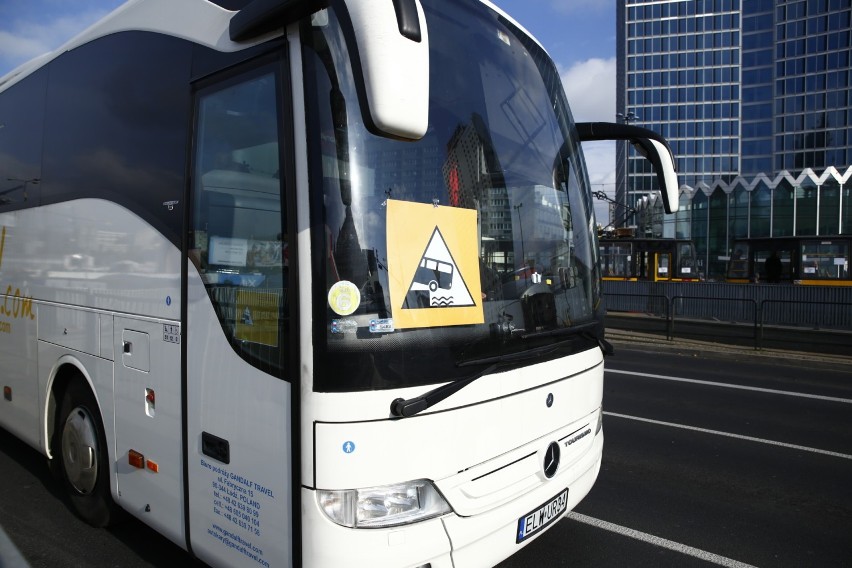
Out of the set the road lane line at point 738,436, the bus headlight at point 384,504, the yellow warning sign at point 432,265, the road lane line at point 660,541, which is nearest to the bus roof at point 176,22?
the yellow warning sign at point 432,265

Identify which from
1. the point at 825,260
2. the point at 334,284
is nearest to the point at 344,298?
the point at 334,284

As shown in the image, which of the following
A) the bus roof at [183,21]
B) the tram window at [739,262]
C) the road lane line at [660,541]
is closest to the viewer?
the bus roof at [183,21]

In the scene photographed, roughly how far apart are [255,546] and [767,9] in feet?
322

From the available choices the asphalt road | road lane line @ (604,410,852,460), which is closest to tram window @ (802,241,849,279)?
the asphalt road

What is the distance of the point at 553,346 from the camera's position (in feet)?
10.9

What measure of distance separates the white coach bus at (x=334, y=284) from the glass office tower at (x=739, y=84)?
7464 centimetres

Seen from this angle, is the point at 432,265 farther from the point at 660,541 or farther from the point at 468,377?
the point at 660,541

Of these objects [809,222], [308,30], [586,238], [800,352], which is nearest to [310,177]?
[308,30]

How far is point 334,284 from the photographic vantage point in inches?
98.4

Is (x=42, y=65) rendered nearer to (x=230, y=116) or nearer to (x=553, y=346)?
(x=230, y=116)

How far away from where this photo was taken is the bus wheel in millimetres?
4023

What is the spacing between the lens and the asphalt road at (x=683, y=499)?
3959 mm

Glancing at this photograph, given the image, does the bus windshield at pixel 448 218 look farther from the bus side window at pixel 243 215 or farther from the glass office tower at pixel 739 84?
the glass office tower at pixel 739 84

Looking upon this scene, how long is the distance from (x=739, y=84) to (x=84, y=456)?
94032 millimetres
